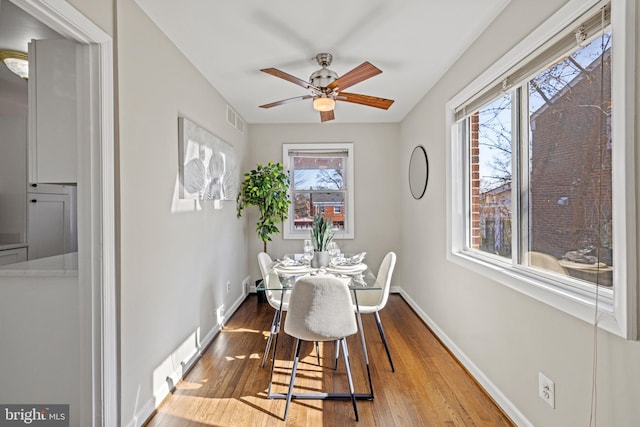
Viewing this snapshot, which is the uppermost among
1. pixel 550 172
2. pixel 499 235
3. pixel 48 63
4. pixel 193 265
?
pixel 48 63

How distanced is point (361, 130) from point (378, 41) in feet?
7.78

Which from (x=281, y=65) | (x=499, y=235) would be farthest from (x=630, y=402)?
(x=281, y=65)

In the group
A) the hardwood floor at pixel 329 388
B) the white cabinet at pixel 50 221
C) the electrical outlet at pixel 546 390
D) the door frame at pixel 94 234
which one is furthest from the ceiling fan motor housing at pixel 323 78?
the white cabinet at pixel 50 221

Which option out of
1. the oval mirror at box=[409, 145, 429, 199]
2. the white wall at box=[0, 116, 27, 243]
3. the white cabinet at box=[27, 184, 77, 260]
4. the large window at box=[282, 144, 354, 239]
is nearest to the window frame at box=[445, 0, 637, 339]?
the oval mirror at box=[409, 145, 429, 199]

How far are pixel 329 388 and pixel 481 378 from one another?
1.05 meters

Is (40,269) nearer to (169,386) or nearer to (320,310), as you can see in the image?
(169,386)

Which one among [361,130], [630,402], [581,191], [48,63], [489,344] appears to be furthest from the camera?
[361,130]

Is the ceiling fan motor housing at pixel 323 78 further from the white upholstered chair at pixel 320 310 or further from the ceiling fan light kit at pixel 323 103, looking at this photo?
the white upholstered chair at pixel 320 310

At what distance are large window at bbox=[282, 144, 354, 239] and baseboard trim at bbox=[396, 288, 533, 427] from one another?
191 centimetres

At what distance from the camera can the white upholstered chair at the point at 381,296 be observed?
259 cm

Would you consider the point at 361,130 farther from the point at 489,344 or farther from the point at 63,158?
the point at 63,158

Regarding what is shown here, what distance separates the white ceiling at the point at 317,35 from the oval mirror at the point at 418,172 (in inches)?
31.6

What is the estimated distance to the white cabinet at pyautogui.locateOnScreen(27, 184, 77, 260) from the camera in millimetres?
3133

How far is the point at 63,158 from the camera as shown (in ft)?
5.72
